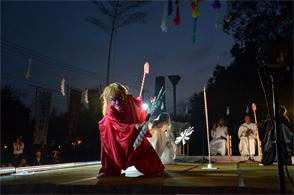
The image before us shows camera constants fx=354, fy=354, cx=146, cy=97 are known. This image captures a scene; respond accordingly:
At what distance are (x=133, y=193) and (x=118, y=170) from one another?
1.46 meters

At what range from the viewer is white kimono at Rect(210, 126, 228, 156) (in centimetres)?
1252

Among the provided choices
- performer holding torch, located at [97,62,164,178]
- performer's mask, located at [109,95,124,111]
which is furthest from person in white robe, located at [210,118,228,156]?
performer's mask, located at [109,95,124,111]

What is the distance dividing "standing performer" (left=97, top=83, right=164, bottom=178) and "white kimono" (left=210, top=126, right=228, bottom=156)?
7.25 m

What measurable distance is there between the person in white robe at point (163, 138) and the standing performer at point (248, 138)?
299cm

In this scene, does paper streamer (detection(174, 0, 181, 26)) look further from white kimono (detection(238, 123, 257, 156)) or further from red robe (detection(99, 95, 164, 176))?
white kimono (detection(238, 123, 257, 156))

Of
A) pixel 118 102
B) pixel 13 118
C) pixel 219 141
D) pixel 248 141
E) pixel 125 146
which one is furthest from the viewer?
pixel 13 118

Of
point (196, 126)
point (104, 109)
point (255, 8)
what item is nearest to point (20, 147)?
point (104, 109)

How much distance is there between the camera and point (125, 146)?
567 centimetres

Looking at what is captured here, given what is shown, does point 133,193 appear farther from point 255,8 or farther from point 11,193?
point 255,8

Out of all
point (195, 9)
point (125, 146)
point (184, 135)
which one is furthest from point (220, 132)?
point (125, 146)

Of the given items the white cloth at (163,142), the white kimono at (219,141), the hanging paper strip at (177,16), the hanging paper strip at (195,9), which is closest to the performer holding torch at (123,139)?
the hanging paper strip at (177,16)

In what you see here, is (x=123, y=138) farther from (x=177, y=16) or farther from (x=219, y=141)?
(x=219, y=141)

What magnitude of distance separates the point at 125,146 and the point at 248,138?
22.9 feet

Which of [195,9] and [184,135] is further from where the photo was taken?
[184,135]
